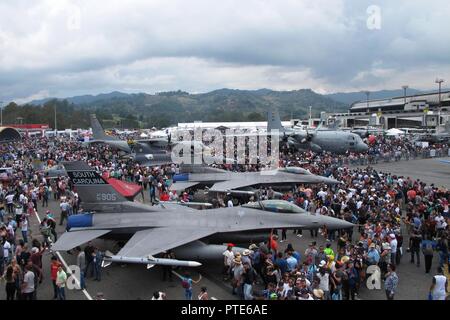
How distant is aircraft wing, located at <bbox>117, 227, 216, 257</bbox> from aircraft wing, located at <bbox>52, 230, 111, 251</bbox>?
4.45ft

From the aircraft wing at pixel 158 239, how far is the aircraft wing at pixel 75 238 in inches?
53.5

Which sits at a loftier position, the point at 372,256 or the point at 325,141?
the point at 325,141

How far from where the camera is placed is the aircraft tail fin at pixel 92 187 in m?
15.1

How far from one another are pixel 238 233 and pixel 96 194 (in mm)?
5650

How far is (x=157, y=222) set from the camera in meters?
14.3

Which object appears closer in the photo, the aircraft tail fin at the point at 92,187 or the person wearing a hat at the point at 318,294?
the person wearing a hat at the point at 318,294

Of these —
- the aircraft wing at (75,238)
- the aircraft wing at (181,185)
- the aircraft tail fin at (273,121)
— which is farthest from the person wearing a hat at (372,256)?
the aircraft tail fin at (273,121)

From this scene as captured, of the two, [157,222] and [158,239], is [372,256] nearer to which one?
[158,239]

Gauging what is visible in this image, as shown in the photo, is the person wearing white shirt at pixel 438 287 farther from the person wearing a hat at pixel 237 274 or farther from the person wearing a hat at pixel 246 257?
the person wearing a hat at pixel 237 274

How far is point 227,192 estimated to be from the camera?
22266mm

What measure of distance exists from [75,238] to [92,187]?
95.1 inches

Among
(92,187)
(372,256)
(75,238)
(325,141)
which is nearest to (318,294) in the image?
(372,256)

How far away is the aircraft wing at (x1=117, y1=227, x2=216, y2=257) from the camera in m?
12.2

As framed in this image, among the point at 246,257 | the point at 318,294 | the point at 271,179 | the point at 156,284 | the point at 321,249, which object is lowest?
the point at 156,284
